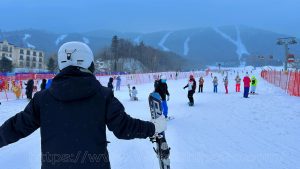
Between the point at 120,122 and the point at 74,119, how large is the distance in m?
0.31

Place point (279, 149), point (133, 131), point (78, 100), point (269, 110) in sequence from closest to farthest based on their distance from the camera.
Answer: point (78, 100)
point (133, 131)
point (279, 149)
point (269, 110)

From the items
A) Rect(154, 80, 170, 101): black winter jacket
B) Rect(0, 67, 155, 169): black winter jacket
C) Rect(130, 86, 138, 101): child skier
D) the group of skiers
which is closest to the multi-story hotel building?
the group of skiers

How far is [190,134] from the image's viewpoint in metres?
9.75

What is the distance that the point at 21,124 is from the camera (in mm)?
2508

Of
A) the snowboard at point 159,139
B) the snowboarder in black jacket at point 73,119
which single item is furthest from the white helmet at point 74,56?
the snowboard at point 159,139

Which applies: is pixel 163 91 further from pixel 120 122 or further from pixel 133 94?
pixel 120 122

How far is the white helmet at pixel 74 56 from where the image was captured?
2547 mm

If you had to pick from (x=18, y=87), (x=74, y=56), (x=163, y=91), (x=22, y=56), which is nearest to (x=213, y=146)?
(x=163, y=91)

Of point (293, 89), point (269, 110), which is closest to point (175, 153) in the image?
point (269, 110)

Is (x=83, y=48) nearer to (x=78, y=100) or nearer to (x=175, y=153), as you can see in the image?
(x=78, y=100)

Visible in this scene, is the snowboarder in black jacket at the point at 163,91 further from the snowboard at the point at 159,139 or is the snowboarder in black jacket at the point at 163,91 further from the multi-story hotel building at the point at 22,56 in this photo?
the multi-story hotel building at the point at 22,56

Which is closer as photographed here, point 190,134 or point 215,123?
point 190,134

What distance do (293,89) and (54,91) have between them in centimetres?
2163

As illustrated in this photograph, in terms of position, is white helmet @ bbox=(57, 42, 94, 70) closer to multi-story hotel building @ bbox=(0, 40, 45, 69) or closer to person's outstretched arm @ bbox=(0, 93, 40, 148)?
person's outstretched arm @ bbox=(0, 93, 40, 148)
